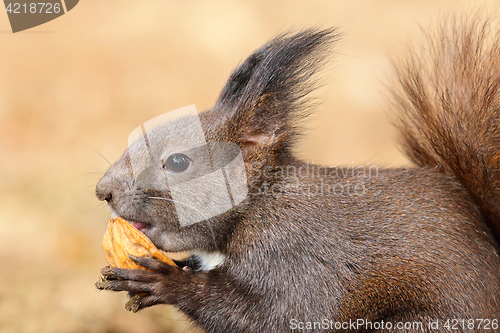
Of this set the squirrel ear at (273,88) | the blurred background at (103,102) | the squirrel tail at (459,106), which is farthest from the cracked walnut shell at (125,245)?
the squirrel tail at (459,106)

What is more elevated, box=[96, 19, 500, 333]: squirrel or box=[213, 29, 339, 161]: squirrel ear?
box=[213, 29, 339, 161]: squirrel ear

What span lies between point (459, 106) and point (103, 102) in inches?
101

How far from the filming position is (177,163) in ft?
5.16

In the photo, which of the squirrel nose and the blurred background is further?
the blurred background

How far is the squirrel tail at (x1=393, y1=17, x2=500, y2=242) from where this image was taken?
1658mm

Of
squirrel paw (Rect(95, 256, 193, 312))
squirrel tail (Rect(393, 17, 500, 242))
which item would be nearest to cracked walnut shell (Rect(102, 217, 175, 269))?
squirrel paw (Rect(95, 256, 193, 312))

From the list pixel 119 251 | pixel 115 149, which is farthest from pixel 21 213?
pixel 119 251

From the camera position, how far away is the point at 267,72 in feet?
5.32

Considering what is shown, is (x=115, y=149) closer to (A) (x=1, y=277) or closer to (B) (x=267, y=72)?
(A) (x=1, y=277)

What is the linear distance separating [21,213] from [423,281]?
7.98ft

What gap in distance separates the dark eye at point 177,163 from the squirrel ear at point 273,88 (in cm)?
18

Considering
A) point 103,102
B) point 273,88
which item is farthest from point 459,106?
point 103,102

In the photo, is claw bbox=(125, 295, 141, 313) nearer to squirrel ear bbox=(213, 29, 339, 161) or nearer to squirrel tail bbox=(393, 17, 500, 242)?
squirrel ear bbox=(213, 29, 339, 161)

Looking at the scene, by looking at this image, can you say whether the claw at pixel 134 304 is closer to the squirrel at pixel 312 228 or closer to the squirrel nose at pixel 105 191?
the squirrel at pixel 312 228
